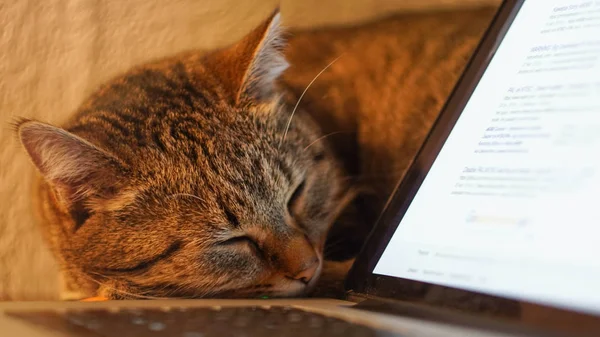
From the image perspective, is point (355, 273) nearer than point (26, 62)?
Yes

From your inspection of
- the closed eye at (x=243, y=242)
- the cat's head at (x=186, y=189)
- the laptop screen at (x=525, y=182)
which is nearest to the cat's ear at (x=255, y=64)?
the cat's head at (x=186, y=189)

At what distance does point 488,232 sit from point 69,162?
636 millimetres

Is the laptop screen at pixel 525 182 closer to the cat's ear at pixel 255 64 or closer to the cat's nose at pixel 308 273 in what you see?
the cat's nose at pixel 308 273

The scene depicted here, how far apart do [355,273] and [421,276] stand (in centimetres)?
14

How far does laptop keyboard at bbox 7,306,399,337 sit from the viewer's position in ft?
1.85

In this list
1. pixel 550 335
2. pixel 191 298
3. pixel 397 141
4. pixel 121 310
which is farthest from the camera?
pixel 397 141

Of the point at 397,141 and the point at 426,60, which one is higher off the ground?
the point at 426,60

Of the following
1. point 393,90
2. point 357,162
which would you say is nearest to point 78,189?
point 357,162

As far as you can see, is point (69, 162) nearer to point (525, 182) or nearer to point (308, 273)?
point (308, 273)

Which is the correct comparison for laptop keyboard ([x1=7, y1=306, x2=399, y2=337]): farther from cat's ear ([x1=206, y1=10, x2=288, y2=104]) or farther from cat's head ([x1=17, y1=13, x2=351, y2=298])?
cat's ear ([x1=206, y1=10, x2=288, y2=104])

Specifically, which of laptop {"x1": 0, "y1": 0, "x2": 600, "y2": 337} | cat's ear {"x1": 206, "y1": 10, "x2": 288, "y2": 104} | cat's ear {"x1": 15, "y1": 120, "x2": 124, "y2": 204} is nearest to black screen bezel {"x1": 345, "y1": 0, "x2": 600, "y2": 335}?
laptop {"x1": 0, "y1": 0, "x2": 600, "y2": 337}

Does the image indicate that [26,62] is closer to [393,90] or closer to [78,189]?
[78,189]

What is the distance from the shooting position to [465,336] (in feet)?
1.87

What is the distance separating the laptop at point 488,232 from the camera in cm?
58
